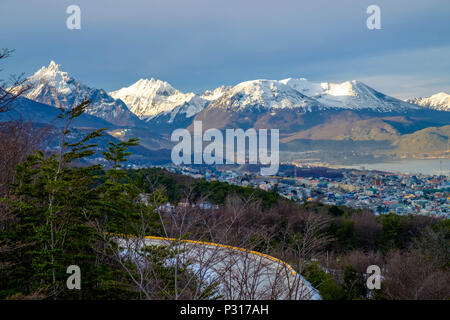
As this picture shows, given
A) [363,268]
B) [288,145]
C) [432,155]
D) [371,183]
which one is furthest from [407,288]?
[288,145]

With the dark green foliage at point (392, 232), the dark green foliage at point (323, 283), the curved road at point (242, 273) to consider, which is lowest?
the dark green foliage at point (392, 232)

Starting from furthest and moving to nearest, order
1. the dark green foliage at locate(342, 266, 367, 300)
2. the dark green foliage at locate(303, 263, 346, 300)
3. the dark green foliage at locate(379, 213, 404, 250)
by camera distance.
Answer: the dark green foliage at locate(379, 213, 404, 250) → the dark green foliage at locate(342, 266, 367, 300) → the dark green foliage at locate(303, 263, 346, 300)

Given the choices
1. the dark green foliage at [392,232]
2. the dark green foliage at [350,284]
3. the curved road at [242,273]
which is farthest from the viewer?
the dark green foliage at [392,232]

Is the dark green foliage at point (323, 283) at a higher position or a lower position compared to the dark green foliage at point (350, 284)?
higher

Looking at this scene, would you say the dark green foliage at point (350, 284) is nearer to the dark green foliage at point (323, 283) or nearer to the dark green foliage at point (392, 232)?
the dark green foliage at point (323, 283)

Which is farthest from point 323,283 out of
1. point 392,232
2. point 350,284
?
point 392,232

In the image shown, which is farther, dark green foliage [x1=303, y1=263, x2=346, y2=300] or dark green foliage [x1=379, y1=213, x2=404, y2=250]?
dark green foliage [x1=379, y1=213, x2=404, y2=250]

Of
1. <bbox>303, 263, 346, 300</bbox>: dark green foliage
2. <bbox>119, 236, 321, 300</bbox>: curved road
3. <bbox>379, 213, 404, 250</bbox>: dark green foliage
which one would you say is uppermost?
<bbox>119, 236, 321, 300</bbox>: curved road

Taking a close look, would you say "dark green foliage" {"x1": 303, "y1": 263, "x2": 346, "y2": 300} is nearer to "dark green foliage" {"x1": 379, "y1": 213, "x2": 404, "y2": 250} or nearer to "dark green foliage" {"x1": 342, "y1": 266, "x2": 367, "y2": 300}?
"dark green foliage" {"x1": 342, "y1": 266, "x2": 367, "y2": 300}

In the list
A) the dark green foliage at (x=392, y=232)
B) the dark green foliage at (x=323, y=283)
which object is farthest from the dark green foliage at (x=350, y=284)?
the dark green foliage at (x=392, y=232)

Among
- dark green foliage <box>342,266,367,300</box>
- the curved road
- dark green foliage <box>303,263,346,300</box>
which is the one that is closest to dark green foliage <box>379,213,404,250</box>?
dark green foliage <box>342,266,367,300</box>
